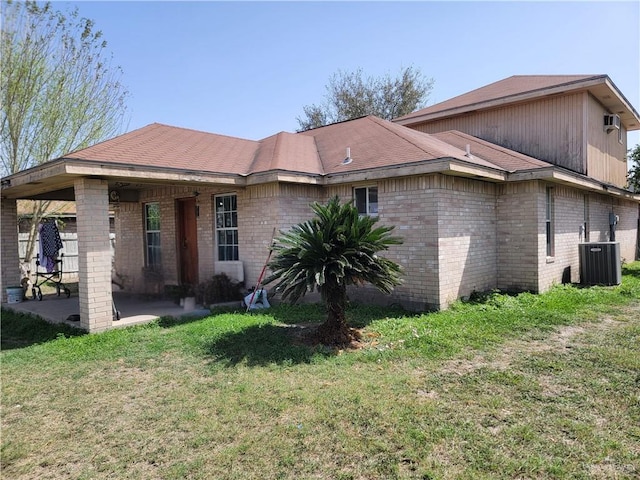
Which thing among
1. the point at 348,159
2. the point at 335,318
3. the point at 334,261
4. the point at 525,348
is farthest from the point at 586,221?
the point at 334,261

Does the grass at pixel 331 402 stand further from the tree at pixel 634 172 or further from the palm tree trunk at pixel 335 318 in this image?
the tree at pixel 634 172

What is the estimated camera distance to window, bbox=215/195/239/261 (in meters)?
10.2

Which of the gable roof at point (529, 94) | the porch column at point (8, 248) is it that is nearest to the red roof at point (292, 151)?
the gable roof at point (529, 94)

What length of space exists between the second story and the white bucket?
1373 cm

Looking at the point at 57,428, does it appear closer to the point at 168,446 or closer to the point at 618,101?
the point at 168,446

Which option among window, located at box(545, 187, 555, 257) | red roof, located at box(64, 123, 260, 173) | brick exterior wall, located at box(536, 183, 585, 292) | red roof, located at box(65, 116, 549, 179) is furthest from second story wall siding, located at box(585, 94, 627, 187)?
red roof, located at box(64, 123, 260, 173)

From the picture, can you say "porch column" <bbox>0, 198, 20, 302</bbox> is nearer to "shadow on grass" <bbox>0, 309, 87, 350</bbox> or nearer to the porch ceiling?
the porch ceiling

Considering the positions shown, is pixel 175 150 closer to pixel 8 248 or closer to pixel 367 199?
pixel 367 199

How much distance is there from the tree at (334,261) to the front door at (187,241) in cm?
549

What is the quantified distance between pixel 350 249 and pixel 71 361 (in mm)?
4339

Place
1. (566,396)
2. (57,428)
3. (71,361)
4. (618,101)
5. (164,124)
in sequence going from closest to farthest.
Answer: (57,428)
(566,396)
(71,361)
(164,124)
(618,101)

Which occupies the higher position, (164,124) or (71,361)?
(164,124)

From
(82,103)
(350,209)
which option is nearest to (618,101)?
(350,209)

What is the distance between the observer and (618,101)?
44.5 ft
